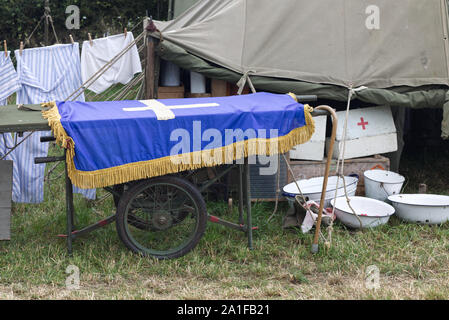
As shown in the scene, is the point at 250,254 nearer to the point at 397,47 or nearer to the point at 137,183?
the point at 137,183

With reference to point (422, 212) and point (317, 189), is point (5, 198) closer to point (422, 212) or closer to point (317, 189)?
point (317, 189)

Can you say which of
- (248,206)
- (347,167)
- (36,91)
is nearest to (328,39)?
(347,167)

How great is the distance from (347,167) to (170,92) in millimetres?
1908

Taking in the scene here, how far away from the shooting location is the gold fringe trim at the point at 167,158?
12.4 ft

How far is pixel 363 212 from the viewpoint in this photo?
5.13 meters

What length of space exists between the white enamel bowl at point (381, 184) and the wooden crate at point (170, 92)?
1.99 metres

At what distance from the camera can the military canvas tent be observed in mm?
5293

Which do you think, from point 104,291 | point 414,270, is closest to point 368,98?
point 414,270

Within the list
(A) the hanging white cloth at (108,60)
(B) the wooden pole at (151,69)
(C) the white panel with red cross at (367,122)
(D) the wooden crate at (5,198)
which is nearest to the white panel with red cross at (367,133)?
(C) the white panel with red cross at (367,122)

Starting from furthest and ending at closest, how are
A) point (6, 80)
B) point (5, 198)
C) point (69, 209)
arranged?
1. point (6, 80)
2. point (5, 198)
3. point (69, 209)

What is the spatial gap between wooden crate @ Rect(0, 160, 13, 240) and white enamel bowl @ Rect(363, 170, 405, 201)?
3.25 meters

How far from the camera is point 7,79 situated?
5086 millimetres

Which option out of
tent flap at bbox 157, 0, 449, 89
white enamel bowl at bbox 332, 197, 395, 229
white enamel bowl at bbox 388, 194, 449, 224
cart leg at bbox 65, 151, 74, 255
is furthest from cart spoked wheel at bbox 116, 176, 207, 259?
white enamel bowl at bbox 388, 194, 449, 224

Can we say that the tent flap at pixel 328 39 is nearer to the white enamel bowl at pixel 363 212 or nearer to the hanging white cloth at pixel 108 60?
the hanging white cloth at pixel 108 60
